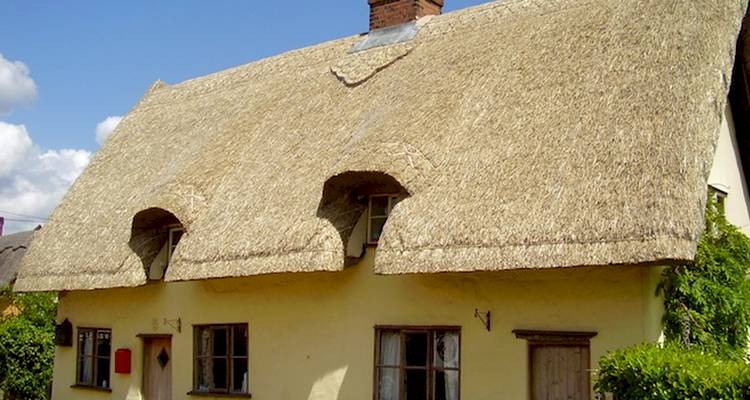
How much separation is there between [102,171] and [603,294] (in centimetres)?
1267

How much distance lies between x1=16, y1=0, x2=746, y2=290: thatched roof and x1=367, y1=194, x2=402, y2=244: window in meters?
0.27

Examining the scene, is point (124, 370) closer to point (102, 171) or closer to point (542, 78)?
point (102, 171)

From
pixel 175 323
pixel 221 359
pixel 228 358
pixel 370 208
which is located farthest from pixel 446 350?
pixel 175 323

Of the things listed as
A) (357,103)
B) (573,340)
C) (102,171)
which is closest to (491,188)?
(573,340)

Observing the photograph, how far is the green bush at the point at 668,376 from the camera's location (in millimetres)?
8883

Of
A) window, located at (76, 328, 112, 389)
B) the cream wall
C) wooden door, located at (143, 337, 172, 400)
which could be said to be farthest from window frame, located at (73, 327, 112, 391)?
the cream wall

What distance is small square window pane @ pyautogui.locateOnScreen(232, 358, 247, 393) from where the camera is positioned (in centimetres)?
1549

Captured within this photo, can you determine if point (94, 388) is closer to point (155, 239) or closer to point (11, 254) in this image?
point (155, 239)

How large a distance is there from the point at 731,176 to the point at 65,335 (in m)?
13.0

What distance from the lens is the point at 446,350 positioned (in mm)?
12781

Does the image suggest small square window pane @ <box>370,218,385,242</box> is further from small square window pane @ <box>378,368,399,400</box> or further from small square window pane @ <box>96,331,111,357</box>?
small square window pane @ <box>96,331,111,357</box>

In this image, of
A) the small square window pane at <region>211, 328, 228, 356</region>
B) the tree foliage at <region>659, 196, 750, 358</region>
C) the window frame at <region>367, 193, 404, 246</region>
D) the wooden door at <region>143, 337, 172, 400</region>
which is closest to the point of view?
the tree foliage at <region>659, 196, 750, 358</region>

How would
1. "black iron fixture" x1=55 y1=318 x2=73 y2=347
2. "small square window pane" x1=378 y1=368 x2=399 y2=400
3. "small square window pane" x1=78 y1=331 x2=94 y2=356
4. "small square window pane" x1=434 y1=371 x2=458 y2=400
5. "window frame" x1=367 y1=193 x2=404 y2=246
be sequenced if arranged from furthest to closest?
"black iron fixture" x1=55 y1=318 x2=73 y2=347
"small square window pane" x1=78 y1=331 x2=94 y2=356
"window frame" x1=367 y1=193 x2=404 y2=246
"small square window pane" x1=378 y1=368 x2=399 y2=400
"small square window pane" x1=434 y1=371 x2=458 y2=400

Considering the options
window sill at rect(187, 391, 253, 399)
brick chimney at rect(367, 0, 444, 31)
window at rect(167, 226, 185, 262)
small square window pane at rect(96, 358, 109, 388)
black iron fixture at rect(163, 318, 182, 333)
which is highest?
brick chimney at rect(367, 0, 444, 31)
